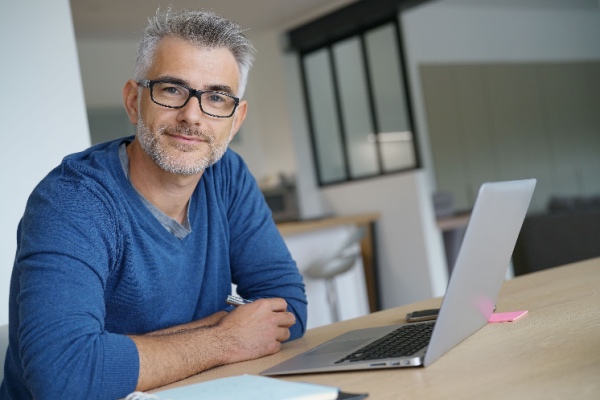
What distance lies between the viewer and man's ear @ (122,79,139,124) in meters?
1.81

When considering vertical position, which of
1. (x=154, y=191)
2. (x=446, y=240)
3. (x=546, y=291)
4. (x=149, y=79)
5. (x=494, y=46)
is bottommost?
(x=446, y=240)

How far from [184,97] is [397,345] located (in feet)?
2.35

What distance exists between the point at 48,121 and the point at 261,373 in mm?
1868

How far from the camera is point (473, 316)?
4.29 ft

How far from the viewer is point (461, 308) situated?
120 centimetres

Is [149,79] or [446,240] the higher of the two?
[149,79]

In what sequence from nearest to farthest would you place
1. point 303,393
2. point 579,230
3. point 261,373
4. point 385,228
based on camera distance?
point 303,393 → point 261,373 → point 579,230 → point 385,228

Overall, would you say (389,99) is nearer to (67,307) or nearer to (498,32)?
(498,32)

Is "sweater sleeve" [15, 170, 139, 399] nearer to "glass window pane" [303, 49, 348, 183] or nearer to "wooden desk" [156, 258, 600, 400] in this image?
"wooden desk" [156, 258, 600, 400]

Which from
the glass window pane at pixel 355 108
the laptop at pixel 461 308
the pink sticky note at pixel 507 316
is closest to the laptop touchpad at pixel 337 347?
the laptop at pixel 461 308

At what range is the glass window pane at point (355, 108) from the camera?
7.18m

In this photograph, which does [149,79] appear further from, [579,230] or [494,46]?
[494,46]

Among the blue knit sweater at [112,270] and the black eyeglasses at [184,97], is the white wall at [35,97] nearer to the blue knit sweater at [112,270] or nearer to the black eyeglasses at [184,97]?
the blue knit sweater at [112,270]

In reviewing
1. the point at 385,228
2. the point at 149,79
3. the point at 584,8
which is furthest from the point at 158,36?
the point at 584,8
